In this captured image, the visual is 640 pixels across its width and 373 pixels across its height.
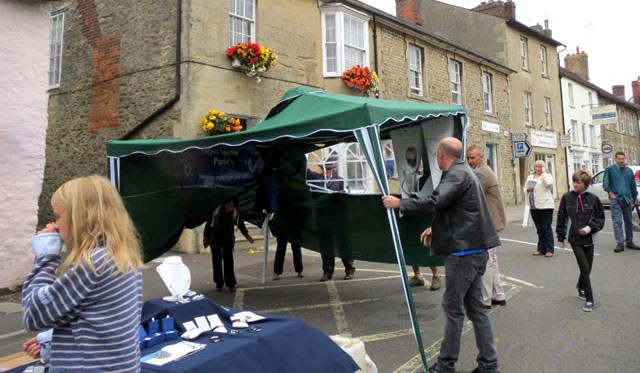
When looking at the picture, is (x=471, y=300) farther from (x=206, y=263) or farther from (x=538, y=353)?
(x=206, y=263)

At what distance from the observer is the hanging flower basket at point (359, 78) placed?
1426 cm

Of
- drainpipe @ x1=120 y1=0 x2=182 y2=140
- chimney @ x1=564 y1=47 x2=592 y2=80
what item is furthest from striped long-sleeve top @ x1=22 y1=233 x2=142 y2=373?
chimney @ x1=564 y1=47 x2=592 y2=80

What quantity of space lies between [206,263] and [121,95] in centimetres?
557

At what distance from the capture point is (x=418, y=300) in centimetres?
643

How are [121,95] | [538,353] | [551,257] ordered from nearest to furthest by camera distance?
[538,353] → [551,257] → [121,95]

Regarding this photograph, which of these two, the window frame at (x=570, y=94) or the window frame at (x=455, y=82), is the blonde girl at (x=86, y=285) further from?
the window frame at (x=570, y=94)

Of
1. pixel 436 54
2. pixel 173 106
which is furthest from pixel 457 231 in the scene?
pixel 436 54

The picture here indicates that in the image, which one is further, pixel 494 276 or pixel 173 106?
pixel 173 106

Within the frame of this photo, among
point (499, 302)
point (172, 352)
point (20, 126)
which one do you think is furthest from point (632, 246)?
point (20, 126)

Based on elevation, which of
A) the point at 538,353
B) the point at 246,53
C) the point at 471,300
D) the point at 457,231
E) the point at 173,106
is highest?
the point at 246,53

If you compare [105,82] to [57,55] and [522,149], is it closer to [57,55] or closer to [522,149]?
[57,55]

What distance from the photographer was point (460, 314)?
368 cm

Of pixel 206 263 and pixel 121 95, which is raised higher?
pixel 121 95

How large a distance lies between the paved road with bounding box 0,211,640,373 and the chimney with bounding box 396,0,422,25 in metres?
16.4
